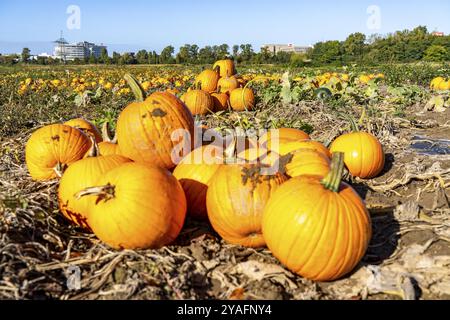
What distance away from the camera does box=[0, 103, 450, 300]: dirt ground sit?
2.34m

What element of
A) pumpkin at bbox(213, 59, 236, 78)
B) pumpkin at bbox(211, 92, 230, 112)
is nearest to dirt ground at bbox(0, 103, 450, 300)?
pumpkin at bbox(211, 92, 230, 112)

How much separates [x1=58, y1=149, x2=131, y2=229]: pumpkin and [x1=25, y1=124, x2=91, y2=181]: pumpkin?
46 cm

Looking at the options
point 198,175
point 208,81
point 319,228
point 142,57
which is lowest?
point 319,228

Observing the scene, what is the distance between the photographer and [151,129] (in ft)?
11.0

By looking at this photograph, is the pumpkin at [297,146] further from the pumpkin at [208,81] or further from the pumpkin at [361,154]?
the pumpkin at [208,81]

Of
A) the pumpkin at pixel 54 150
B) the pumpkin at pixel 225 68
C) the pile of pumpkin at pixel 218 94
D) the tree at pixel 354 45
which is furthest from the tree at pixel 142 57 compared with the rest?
the pumpkin at pixel 54 150

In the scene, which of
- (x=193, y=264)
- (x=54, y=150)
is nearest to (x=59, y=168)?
(x=54, y=150)

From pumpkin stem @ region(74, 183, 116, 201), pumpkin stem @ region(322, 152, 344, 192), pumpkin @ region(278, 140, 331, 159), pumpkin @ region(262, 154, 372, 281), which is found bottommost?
pumpkin @ region(262, 154, 372, 281)

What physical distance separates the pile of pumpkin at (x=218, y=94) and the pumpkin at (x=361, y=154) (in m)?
2.24

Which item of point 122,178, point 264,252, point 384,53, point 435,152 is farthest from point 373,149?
point 384,53

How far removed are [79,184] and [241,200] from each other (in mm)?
1255

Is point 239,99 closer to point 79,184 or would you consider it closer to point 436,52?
point 79,184

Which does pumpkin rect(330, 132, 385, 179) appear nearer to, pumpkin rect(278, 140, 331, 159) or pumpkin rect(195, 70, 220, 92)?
pumpkin rect(278, 140, 331, 159)

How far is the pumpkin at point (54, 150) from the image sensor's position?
348 centimetres
